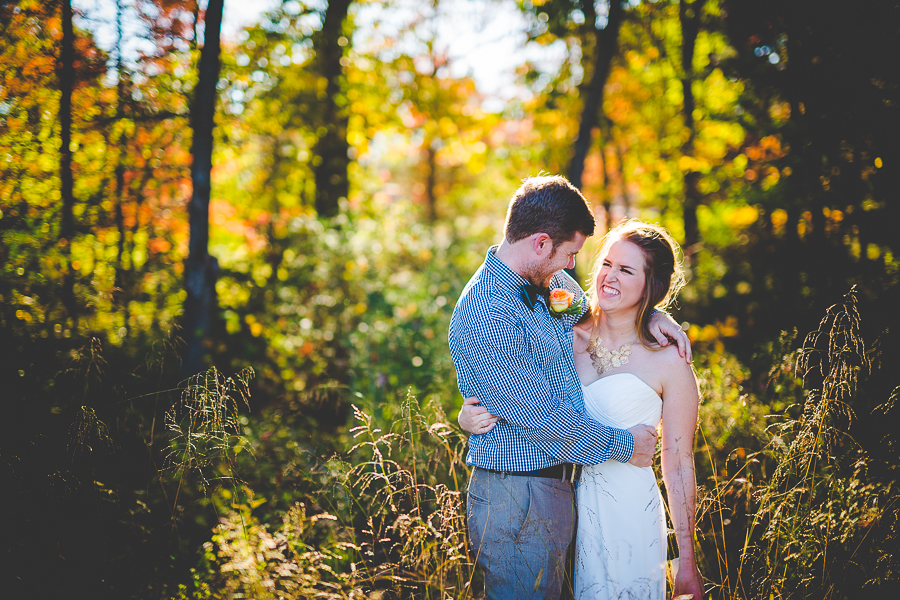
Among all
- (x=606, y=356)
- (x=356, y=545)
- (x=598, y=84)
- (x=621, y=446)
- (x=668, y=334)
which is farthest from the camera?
(x=598, y=84)

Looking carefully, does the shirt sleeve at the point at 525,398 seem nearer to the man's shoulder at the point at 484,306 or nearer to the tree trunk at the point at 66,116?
the man's shoulder at the point at 484,306

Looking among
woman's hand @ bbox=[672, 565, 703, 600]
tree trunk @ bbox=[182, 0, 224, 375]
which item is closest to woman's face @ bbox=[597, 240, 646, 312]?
woman's hand @ bbox=[672, 565, 703, 600]

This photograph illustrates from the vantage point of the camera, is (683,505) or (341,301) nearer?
(683,505)

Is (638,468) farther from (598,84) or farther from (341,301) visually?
(598,84)

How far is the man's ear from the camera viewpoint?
7.71ft

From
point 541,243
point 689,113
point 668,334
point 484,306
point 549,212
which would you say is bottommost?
point 668,334

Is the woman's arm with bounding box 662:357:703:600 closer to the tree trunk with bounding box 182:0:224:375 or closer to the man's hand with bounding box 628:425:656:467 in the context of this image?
the man's hand with bounding box 628:425:656:467

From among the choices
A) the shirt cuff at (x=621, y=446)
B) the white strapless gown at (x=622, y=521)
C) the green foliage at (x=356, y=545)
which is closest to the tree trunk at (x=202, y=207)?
the green foliage at (x=356, y=545)

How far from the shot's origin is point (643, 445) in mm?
2336

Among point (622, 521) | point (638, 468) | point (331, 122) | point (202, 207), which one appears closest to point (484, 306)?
point (638, 468)

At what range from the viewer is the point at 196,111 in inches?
183

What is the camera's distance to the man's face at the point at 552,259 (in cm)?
238

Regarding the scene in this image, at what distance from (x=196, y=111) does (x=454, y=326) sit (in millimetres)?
3726

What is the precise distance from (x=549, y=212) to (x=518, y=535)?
56.5 inches
